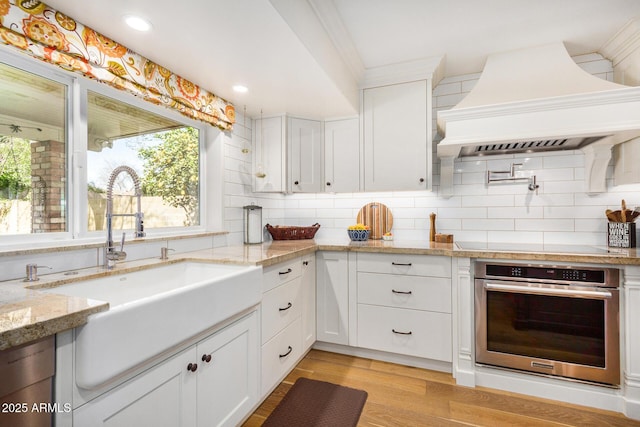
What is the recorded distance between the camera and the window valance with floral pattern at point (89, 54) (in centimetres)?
126

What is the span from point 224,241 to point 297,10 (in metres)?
1.72

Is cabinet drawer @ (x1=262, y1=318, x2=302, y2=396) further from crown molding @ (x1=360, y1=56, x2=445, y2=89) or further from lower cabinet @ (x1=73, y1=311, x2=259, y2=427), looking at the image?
crown molding @ (x1=360, y1=56, x2=445, y2=89)

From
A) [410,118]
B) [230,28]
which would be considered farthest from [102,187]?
[410,118]

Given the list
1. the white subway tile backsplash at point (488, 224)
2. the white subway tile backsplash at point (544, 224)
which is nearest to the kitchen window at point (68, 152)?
the white subway tile backsplash at point (488, 224)

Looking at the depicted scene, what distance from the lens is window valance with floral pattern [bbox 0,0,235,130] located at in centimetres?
126

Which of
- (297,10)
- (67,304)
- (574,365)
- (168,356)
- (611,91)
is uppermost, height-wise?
(297,10)

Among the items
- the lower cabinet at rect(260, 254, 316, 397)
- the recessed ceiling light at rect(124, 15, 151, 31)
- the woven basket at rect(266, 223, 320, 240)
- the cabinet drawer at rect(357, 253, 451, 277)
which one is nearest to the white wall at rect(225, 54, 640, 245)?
the woven basket at rect(266, 223, 320, 240)

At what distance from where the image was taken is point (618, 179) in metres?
2.25

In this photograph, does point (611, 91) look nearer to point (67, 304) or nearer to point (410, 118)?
point (410, 118)

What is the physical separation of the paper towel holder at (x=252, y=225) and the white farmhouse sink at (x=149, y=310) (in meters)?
0.86

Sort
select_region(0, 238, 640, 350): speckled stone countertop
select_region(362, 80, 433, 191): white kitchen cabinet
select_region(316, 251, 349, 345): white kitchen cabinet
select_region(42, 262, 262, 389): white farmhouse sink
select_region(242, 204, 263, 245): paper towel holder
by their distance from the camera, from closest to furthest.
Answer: select_region(0, 238, 640, 350): speckled stone countertop
select_region(42, 262, 262, 389): white farmhouse sink
select_region(316, 251, 349, 345): white kitchen cabinet
select_region(362, 80, 433, 191): white kitchen cabinet
select_region(242, 204, 263, 245): paper towel holder

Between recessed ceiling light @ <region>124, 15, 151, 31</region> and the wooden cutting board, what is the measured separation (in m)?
2.16

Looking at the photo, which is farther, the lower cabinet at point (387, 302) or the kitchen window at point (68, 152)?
the lower cabinet at point (387, 302)

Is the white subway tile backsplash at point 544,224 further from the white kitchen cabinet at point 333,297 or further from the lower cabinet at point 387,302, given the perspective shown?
the white kitchen cabinet at point 333,297
